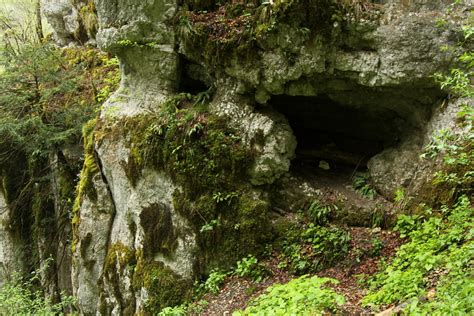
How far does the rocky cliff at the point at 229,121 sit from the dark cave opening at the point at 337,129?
5 centimetres

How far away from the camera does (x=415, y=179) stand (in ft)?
23.2

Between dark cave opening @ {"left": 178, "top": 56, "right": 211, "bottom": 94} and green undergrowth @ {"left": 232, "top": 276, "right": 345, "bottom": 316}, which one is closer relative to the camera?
green undergrowth @ {"left": 232, "top": 276, "right": 345, "bottom": 316}

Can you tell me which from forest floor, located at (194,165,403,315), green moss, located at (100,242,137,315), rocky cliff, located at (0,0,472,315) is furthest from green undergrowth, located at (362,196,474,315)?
green moss, located at (100,242,137,315)

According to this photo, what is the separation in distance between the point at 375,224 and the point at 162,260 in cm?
429

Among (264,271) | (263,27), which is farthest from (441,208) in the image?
(263,27)

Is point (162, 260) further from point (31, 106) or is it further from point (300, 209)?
point (31, 106)

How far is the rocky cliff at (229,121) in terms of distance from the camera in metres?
6.88

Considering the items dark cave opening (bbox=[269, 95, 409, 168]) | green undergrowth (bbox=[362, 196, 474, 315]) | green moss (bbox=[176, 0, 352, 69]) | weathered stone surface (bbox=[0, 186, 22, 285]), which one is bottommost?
weathered stone surface (bbox=[0, 186, 22, 285])

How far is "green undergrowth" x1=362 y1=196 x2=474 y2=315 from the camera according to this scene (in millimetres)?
3866

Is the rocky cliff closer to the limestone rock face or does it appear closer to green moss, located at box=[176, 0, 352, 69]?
green moss, located at box=[176, 0, 352, 69]

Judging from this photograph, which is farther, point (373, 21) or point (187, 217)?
point (187, 217)

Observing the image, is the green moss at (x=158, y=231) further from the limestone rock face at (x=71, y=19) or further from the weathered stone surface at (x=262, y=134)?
the limestone rock face at (x=71, y=19)

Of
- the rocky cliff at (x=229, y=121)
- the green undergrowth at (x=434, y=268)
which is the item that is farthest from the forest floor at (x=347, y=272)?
the rocky cliff at (x=229, y=121)

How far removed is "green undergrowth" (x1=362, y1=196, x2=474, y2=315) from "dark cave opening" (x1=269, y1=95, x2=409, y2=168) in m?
2.89
